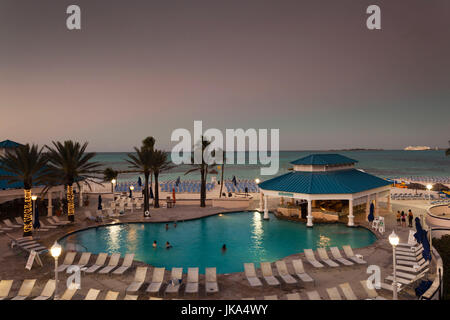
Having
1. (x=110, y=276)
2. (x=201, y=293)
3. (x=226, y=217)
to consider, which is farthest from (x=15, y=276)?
(x=226, y=217)

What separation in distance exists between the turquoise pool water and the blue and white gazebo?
7.25ft

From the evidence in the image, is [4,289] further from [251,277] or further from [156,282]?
[251,277]

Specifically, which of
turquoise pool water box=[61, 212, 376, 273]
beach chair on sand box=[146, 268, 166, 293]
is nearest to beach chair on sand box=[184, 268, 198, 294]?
beach chair on sand box=[146, 268, 166, 293]

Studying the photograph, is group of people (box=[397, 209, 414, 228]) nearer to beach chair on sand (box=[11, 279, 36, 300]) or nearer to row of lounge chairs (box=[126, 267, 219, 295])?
row of lounge chairs (box=[126, 267, 219, 295])

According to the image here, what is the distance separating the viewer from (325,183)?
25188mm

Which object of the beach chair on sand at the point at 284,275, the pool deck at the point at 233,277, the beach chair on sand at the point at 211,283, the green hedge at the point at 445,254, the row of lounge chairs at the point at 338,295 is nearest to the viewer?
the row of lounge chairs at the point at 338,295

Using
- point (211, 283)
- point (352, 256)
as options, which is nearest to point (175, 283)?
point (211, 283)

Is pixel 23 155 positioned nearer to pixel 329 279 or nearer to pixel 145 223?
pixel 145 223

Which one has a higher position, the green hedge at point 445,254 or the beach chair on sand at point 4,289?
the beach chair on sand at point 4,289

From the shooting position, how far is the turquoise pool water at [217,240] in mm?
17844

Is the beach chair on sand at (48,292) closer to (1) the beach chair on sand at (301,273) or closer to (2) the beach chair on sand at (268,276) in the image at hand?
(2) the beach chair on sand at (268,276)

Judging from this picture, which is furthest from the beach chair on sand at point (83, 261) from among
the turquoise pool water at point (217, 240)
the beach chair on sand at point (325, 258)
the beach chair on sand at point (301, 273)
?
the beach chair on sand at point (325, 258)

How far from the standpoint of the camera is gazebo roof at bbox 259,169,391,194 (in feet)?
79.3

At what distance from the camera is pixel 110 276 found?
13812mm
